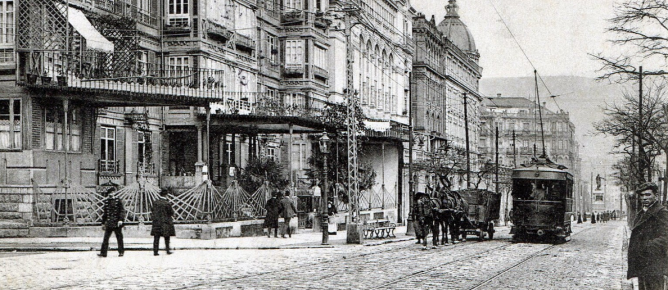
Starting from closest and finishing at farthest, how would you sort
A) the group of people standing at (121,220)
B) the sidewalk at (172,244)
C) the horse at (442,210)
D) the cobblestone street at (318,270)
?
the cobblestone street at (318,270), the group of people standing at (121,220), the sidewalk at (172,244), the horse at (442,210)

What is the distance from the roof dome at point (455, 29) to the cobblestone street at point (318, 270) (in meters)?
77.7

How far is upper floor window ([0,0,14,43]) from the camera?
28.6 metres

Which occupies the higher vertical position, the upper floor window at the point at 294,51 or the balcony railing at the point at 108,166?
the upper floor window at the point at 294,51

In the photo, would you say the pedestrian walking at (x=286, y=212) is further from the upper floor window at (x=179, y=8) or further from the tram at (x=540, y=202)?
the upper floor window at (x=179, y=8)

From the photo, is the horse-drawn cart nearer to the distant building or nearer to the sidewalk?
the sidewalk

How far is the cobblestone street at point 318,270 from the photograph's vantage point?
15.5m

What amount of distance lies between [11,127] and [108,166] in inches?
239

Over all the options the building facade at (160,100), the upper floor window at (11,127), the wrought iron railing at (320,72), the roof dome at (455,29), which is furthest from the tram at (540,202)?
the roof dome at (455,29)

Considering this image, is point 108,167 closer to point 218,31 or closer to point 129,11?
point 129,11

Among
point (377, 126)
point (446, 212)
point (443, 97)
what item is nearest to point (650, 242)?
point (446, 212)

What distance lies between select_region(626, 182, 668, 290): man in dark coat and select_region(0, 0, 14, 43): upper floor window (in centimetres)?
2422

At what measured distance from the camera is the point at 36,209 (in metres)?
27.2

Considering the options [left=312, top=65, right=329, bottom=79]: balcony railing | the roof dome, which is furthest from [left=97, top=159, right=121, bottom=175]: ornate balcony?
the roof dome

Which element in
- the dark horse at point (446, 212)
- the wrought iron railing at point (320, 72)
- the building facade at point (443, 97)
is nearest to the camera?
the dark horse at point (446, 212)
